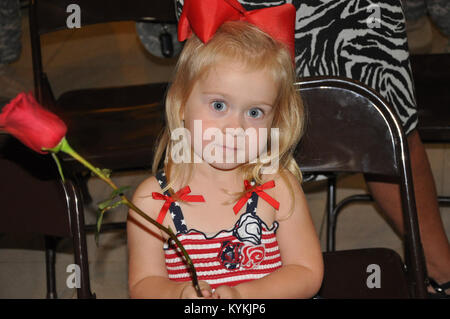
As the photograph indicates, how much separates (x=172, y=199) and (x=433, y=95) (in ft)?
3.34

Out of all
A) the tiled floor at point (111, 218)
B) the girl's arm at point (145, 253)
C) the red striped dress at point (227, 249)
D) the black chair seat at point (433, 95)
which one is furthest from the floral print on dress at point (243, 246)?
the tiled floor at point (111, 218)

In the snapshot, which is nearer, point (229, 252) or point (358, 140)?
point (229, 252)

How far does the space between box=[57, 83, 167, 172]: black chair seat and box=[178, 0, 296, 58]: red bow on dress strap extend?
71cm

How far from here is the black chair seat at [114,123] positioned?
176 centimetres

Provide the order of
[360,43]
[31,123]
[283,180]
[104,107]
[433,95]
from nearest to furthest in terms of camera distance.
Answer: [31,123] → [283,180] → [360,43] → [433,95] → [104,107]

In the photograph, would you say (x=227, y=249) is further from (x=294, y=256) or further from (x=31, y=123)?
(x=31, y=123)

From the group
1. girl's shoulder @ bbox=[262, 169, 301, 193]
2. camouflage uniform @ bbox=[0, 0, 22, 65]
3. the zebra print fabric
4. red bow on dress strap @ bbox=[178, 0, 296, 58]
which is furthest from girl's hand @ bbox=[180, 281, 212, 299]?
camouflage uniform @ bbox=[0, 0, 22, 65]

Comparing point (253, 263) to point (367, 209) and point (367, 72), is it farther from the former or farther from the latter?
point (367, 209)

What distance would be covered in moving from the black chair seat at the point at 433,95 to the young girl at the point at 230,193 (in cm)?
64

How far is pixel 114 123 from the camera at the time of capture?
1926mm

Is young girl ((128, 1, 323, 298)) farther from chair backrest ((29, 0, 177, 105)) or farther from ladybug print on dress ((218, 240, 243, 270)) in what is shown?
chair backrest ((29, 0, 177, 105))

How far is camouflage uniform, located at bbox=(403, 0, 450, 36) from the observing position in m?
3.14

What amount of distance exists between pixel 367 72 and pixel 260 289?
624 millimetres

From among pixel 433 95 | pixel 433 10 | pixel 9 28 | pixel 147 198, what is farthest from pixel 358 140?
pixel 9 28
